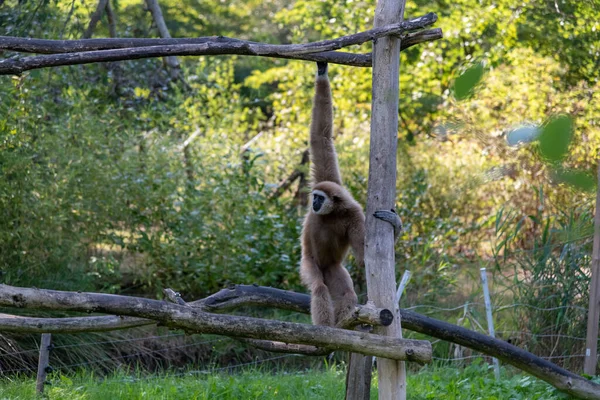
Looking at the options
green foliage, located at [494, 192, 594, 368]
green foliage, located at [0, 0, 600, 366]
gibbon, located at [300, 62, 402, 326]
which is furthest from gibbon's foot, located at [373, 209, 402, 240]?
green foliage, located at [494, 192, 594, 368]

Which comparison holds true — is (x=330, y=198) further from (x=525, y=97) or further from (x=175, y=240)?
(x=525, y=97)

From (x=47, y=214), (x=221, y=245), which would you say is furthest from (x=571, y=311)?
(x=47, y=214)

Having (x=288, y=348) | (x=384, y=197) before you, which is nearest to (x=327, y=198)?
(x=384, y=197)

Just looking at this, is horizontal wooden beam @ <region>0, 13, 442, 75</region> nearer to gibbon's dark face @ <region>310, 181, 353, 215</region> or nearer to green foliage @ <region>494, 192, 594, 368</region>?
gibbon's dark face @ <region>310, 181, 353, 215</region>

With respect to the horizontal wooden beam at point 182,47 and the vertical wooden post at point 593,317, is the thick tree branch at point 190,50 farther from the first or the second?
the vertical wooden post at point 593,317

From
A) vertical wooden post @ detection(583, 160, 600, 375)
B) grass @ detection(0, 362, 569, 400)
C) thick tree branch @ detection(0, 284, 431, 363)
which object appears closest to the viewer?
thick tree branch @ detection(0, 284, 431, 363)

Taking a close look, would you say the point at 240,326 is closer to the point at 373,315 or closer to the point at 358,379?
the point at 373,315

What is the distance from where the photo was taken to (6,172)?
643cm

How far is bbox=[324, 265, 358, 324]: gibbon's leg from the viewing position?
4.76m

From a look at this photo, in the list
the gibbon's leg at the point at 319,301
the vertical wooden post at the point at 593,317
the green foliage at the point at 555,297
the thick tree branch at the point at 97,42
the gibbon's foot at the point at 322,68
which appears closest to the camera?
the thick tree branch at the point at 97,42

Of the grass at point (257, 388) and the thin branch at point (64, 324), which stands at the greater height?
the thin branch at point (64, 324)

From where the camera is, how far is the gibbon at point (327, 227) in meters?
4.25

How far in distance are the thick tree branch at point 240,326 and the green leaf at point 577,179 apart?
2.46 metres

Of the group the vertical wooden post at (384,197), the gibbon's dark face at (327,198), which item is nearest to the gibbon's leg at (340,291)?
the gibbon's dark face at (327,198)
